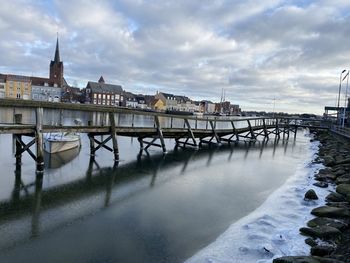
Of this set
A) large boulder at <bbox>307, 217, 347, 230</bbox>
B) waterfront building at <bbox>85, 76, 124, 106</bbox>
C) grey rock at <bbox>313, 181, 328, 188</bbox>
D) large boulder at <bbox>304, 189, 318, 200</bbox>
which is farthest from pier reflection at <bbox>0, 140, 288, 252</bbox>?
waterfront building at <bbox>85, 76, 124, 106</bbox>

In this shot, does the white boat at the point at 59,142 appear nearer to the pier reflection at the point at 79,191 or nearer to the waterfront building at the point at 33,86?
the pier reflection at the point at 79,191

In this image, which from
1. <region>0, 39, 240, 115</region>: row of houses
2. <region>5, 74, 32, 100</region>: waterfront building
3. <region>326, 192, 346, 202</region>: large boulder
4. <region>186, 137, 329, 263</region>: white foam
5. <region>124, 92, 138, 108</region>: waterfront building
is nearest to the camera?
<region>186, 137, 329, 263</region>: white foam

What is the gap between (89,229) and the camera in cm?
862

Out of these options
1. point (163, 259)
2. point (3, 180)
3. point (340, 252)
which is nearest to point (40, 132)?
point (3, 180)

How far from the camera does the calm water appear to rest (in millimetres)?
7520

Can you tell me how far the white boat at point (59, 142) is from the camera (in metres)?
19.8

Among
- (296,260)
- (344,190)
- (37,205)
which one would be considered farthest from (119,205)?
(344,190)

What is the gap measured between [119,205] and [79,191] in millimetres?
2294

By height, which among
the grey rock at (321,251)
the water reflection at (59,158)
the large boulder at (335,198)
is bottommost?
the water reflection at (59,158)

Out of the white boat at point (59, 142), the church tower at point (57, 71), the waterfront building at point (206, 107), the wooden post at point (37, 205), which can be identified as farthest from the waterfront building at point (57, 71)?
the wooden post at point (37, 205)

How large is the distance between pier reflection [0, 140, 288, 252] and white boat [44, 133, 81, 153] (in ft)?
3.45

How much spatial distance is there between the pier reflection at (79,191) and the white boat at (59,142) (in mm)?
1052

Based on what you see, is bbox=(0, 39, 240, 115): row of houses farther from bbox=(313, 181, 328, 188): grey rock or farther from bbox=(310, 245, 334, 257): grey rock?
bbox=(310, 245, 334, 257): grey rock

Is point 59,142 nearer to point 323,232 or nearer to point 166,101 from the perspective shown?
point 323,232
